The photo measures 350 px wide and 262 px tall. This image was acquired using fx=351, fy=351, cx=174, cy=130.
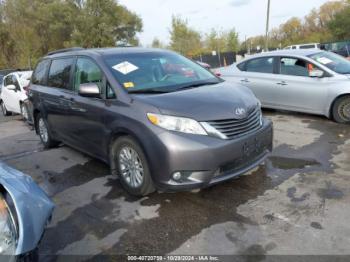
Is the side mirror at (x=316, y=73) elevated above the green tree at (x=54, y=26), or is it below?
below

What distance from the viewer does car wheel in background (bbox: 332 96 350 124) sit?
22.3 feet

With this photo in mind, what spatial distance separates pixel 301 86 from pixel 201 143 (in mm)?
4539

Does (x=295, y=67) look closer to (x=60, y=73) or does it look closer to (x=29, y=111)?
(x=60, y=73)

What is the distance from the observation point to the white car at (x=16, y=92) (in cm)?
1002

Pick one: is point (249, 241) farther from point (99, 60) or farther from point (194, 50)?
point (194, 50)

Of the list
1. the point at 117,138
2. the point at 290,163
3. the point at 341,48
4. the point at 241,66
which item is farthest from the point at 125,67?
the point at 341,48

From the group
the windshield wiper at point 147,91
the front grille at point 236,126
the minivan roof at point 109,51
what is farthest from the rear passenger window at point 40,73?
the front grille at point 236,126

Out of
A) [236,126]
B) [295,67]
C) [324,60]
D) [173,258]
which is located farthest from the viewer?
[295,67]

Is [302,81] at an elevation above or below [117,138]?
above

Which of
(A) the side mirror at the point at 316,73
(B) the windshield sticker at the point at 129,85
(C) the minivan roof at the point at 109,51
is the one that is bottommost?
(A) the side mirror at the point at 316,73

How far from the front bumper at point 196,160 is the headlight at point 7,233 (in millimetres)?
1691

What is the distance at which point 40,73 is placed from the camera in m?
6.53

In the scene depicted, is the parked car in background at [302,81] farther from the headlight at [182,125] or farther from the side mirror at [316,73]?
the headlight at [182,125]

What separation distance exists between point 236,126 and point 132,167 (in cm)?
129
